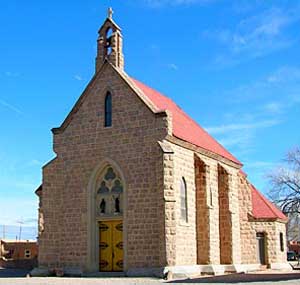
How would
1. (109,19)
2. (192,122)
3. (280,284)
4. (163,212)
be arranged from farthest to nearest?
1. (192,122)
2. (109,19)
3. (163,212)
4. (280,284)

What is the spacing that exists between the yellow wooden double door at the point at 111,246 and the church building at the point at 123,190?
51mm

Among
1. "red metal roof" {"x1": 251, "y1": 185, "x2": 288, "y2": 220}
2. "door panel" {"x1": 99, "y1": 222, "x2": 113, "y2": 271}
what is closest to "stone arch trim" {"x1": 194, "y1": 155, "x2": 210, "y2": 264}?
"door panel" {"x1": 99, "y1": 222, "x2": 113, "y2": 271}

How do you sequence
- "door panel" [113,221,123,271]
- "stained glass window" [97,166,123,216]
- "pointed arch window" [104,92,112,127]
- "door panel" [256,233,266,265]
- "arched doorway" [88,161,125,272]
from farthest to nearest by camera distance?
"door panel" [256,233,266,265] → "pointed arch window" [104,92,112,127] → "stained glass window" [97,166,123,216] → "arched doorway" [88,161,125,272] → "door panel" [113,221,123,271]

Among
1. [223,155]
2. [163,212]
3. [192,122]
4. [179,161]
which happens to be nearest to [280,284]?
[163,212]

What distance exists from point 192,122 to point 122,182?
10550 millimetres

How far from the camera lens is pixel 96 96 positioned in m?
31.2

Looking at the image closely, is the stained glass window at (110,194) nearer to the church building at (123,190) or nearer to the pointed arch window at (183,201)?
the church building at (123,190)

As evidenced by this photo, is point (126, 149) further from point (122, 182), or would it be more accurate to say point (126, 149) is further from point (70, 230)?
point (70, 230)

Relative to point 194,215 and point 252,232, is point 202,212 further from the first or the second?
point 252,232

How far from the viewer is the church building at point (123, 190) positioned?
92.6 ft

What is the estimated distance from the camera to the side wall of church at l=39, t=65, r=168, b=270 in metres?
28.5

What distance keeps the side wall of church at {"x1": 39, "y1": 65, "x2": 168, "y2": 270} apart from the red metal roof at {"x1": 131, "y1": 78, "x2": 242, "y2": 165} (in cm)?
180

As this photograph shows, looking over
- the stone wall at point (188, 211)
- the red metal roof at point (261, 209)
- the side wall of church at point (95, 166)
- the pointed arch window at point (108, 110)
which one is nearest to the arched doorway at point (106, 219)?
the side wall of church at point (95, 166)

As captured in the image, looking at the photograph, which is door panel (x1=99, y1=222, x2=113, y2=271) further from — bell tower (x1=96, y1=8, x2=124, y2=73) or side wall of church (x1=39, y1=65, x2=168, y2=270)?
bell tower (x1=96, y1=8, x2=124, y2=73)
